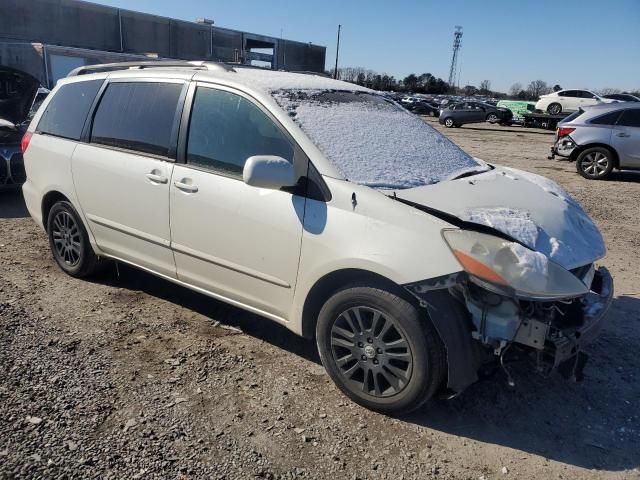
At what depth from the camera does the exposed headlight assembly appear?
2.49 meters

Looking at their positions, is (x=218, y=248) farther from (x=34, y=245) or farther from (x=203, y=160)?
(x=34, y=245)

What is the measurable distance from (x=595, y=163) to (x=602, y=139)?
55cm

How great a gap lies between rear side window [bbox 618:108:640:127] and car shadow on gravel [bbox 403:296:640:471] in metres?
8.94

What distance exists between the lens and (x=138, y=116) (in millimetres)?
3895

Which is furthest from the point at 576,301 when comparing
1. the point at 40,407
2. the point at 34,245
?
the point at 34,245

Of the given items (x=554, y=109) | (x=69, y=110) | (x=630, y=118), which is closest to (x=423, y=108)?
(x=554, y=109)

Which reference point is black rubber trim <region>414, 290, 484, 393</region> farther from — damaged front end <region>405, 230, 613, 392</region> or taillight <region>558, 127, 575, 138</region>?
taillight <region>558, 127, 575, 138</region>

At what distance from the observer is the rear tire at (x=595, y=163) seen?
11211 mm

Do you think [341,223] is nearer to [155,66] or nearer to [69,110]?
[155,66]

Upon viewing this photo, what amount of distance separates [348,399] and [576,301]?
55.1 inches

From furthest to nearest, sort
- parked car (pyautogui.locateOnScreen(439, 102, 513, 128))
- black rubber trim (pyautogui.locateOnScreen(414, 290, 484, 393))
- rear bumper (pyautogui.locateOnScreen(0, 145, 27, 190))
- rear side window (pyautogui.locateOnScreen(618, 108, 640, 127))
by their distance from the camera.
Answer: parked car (pyautogui.locateOnScreen(439, 102, 513, 128))
rear side window (pyautogui.locateOnScreen(618, 108, 640, 127))
rear bumper (pyautogui.locateOnScreen(0, 145, 27, 190))
black rubber trim (pyautogui.locateOnScreen(414, 290, 484, 393))

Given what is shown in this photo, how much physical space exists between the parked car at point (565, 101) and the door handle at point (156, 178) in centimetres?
3082

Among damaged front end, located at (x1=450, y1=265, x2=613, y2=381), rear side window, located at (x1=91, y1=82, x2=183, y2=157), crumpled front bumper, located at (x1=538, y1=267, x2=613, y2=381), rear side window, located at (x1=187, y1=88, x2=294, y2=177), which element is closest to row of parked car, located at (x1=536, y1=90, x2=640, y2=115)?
crumpled front bumper, located at (x1=538, y1=267, x2=613, y2=381)

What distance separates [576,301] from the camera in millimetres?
2922
